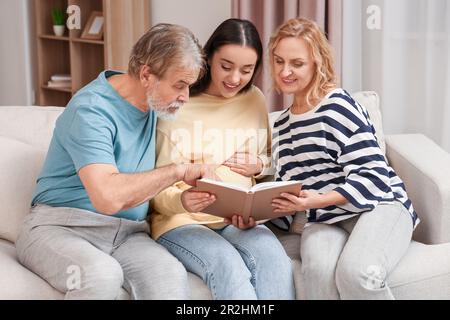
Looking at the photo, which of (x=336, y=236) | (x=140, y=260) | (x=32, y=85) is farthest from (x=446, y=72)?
(x=32, y=85)

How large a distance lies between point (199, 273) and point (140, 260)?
0.16m

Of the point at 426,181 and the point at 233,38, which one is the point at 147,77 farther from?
the point at 426,181

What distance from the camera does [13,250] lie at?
2137 millimetres

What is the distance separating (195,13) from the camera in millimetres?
3854

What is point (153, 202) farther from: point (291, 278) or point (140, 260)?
point (291, 278)

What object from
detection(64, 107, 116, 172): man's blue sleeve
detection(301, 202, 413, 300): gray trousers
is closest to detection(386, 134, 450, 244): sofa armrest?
detection(301, 202, 413, 300): gray trousers

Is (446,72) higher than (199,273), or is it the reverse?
(446,72)

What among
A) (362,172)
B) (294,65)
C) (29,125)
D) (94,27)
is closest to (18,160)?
(29,125)

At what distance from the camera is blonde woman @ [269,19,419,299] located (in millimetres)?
1983

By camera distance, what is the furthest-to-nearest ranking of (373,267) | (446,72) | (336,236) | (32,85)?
(32,85), (446,72), (336,236), (373,267)

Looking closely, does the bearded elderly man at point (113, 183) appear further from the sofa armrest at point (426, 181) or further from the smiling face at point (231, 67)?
the sofa armrest at point (426, 181)

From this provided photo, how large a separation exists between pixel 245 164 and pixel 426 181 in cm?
53

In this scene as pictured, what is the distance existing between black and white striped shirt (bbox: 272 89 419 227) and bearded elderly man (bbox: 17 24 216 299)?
1.09 feet

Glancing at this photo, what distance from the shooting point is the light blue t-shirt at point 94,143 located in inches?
73.9
